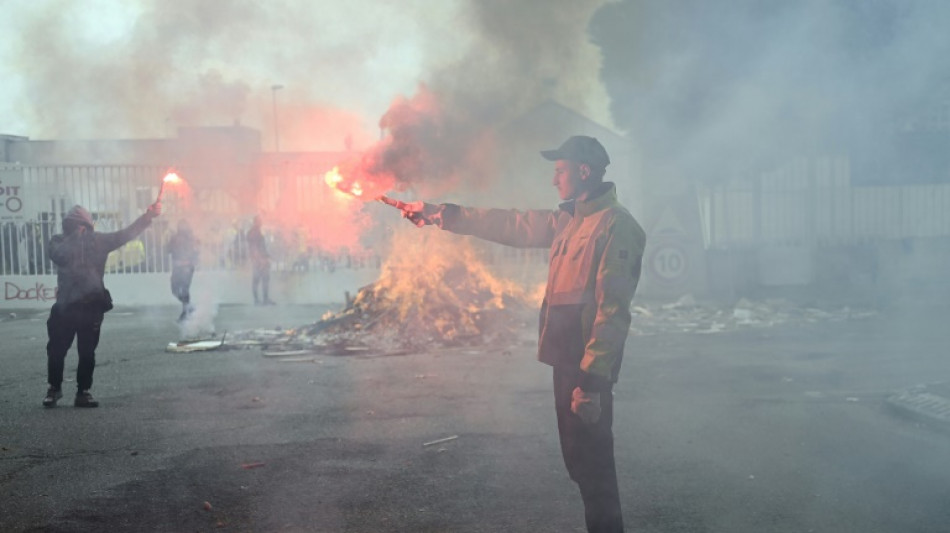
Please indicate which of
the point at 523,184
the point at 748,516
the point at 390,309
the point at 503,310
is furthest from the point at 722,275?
the point at 748,516

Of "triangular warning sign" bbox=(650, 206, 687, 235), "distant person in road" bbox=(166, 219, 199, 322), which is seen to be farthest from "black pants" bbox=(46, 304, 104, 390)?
"triangular warning sign" bbox=(650, 206, 687, 235)

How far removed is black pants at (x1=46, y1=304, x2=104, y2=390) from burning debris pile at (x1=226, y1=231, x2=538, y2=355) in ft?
11.5

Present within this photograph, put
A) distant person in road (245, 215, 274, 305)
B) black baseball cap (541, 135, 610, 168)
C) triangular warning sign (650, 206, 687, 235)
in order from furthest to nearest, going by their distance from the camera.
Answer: triangular warning sign (650, 206, 687, 235) < distant person in road (245, 215, 274, 305) < black baseball cap (541, 135, 610, 168)

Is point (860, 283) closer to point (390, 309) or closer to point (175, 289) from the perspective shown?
point (390, 309)

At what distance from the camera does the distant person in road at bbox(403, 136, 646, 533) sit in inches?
142

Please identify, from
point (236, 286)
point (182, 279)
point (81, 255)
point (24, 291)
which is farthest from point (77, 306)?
point (24, 291)

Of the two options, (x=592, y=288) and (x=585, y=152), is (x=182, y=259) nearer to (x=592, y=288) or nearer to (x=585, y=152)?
(x=585, y=152)

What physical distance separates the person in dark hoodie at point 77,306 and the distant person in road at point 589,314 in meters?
5.10

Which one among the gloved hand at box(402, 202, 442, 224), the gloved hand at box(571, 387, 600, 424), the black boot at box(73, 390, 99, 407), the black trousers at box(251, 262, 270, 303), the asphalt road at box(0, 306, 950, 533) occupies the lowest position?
the asphalt road at box(0, 306, 950, 533)

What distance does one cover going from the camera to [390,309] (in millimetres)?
11953

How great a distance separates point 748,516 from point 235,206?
14686 millimetres

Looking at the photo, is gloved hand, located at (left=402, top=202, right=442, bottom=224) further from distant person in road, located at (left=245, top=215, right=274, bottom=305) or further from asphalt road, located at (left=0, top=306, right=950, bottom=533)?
distant person in road, located at (left=245, top=215, right=274, bottom=305)

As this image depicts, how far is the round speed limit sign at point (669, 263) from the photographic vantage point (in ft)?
56.3

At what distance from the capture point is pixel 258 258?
1630 cm
